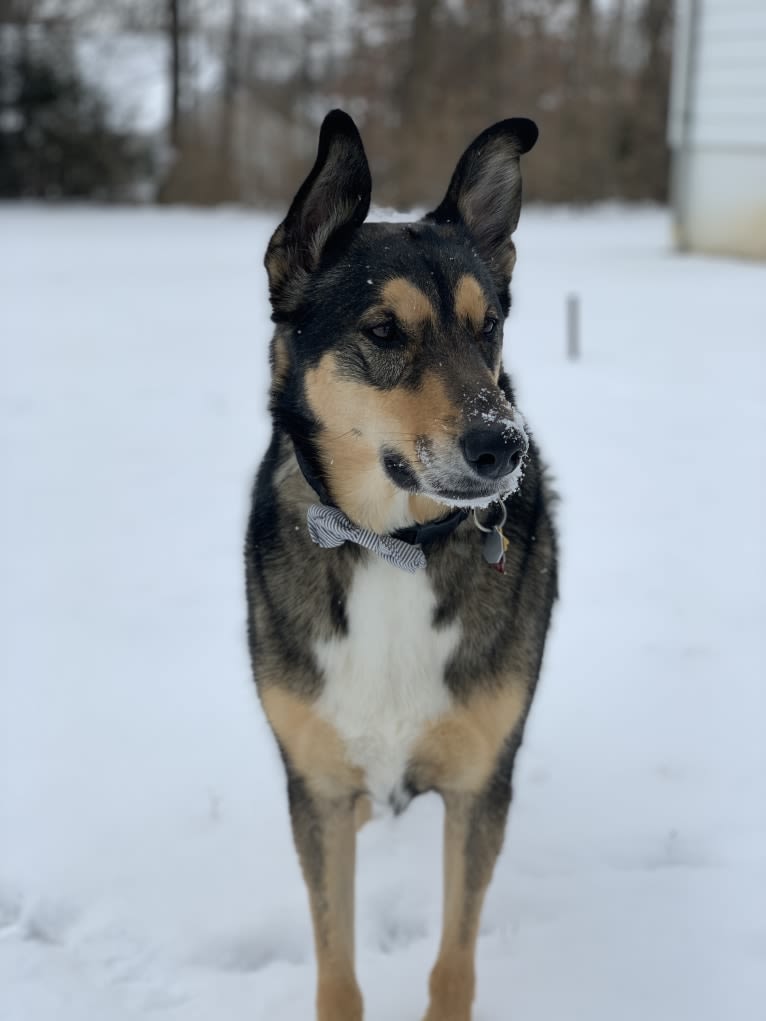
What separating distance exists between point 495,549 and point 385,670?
363 mm

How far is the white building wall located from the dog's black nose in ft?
34.8

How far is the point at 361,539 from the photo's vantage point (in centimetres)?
237

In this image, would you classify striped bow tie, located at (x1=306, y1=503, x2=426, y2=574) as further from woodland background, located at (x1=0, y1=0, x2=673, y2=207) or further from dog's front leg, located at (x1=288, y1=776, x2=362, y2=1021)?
woodland background, located at (x1=0, y1=0, x2=673, y2=207)

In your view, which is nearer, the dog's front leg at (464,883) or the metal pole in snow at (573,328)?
the dog's front leg at (464,883)

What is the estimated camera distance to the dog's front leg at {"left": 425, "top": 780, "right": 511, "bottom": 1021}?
8.09 ft

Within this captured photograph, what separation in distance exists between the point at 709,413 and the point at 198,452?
336 centimetres

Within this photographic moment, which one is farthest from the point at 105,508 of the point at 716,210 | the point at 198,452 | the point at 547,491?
the point at 716,210

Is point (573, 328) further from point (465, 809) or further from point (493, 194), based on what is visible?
point (465, 809)

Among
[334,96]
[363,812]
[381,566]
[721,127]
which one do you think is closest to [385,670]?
[381,566]

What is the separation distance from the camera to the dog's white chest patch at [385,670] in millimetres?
2346

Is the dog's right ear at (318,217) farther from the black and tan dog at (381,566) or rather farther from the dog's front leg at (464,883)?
the dog's front leg at (464,883)

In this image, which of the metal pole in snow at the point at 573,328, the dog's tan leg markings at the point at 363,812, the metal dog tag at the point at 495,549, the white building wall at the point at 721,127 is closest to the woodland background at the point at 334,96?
the white building wall at the point at 721,127

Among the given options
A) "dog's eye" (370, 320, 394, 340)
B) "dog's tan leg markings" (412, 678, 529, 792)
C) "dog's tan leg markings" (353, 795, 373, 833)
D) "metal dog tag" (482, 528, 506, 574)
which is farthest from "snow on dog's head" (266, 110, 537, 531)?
"dog's tan leg markings" (353, 795, 373, 833)

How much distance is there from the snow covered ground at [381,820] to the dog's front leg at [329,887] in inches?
7.1
